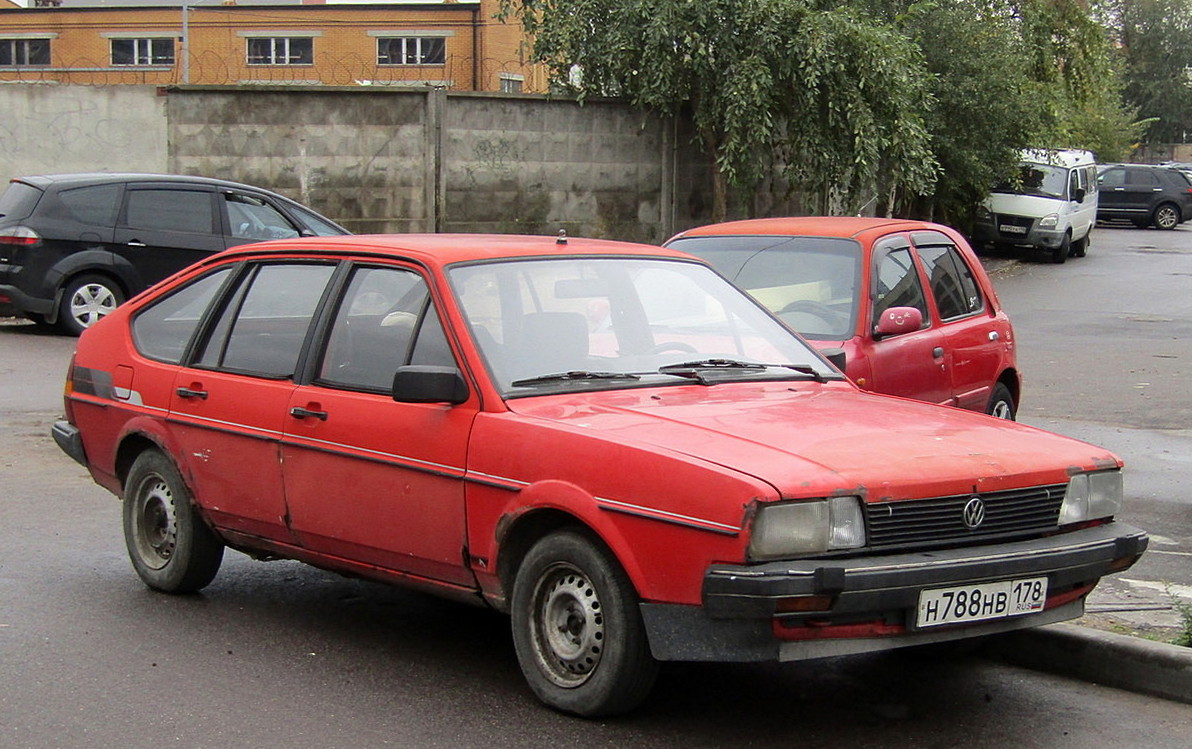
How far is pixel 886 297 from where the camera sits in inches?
345

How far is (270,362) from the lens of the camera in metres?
6.16

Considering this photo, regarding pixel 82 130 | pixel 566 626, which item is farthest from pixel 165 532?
pixel 82 130

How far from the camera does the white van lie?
31.2 metres

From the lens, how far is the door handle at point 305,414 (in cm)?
574

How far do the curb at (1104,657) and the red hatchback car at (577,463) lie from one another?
40 centimetres

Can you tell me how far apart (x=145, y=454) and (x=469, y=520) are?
2.17 metres

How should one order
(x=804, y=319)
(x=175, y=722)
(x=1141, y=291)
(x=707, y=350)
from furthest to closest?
(x=1141, y=291)
(x=804, y=319)
(x=707, y=350)
(x=175, y=722)

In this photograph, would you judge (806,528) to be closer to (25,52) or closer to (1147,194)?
(1147,194)

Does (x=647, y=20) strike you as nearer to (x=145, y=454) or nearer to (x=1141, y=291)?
(x=1141, y=291)

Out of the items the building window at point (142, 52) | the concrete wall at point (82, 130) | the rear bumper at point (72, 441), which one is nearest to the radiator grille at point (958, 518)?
the rear bumper at point (72, 441)

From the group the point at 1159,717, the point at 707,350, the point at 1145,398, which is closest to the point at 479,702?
the point at 707,350

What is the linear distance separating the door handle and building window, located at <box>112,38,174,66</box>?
5480 centimetres

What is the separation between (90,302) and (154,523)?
9971mm

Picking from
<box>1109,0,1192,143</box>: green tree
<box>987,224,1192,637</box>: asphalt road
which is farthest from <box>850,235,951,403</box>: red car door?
<box>1109,0,1192,143</box>: green tree
